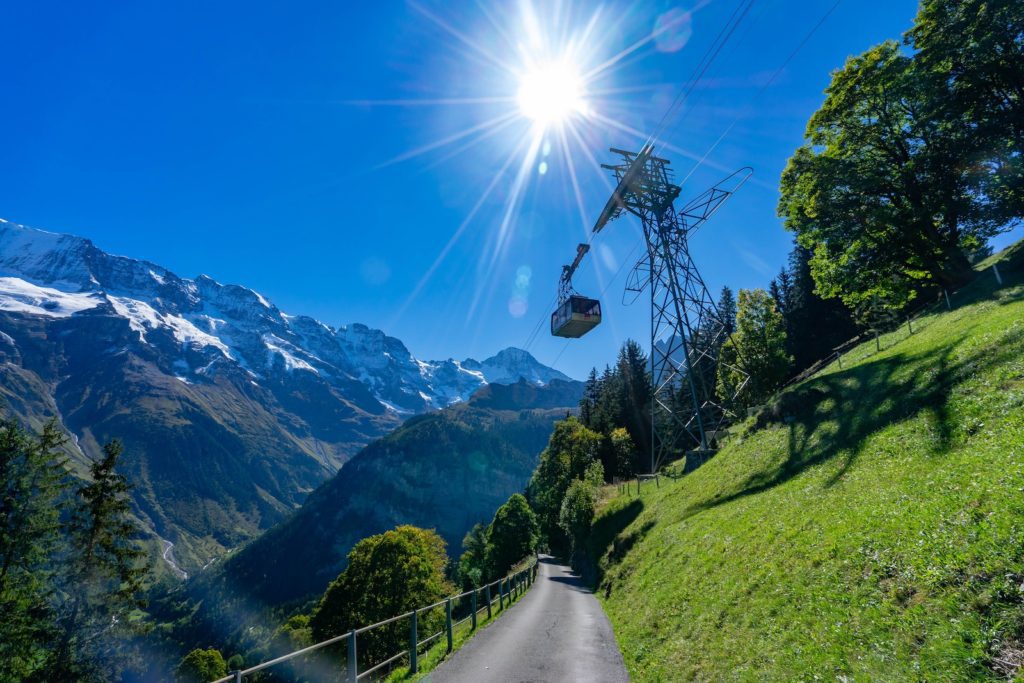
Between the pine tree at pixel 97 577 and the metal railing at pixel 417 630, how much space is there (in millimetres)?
14435

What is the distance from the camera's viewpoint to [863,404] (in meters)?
17.6

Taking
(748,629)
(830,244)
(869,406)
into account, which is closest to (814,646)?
(748,629)

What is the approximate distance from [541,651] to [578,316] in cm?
2343

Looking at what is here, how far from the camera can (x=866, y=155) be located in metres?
28.5

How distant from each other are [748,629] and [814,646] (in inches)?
74.6

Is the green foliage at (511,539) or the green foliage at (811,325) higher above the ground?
the green foliage at (811,325)

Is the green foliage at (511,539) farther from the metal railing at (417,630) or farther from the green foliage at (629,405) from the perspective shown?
the green foliage at (629,405)

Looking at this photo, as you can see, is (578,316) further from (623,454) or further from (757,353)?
(623,454)

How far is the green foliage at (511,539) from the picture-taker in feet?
192

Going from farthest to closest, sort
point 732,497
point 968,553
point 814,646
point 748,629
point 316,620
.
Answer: point 316,620, point 732,497, point 748,629, point 814,646, point 968,553

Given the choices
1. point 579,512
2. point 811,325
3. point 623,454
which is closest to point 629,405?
point 623,454

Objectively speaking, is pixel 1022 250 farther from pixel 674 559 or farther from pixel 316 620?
pixel 316 620

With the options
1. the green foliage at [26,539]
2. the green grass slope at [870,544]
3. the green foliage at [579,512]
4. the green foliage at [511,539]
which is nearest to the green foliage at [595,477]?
the green foliage at [579,512]

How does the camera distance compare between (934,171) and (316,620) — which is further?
(316,620)
